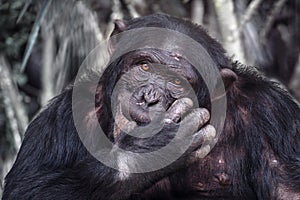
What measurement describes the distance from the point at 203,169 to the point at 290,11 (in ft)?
18.3

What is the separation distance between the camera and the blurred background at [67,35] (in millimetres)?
7520

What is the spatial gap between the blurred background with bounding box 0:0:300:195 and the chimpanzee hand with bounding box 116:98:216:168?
2.06m

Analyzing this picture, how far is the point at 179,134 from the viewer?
4.98 m

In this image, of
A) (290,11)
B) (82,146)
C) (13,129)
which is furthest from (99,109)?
(290,11)

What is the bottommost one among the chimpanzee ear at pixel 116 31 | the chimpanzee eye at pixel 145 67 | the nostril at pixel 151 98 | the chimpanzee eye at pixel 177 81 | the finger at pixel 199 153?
the finger at pixel 199 153

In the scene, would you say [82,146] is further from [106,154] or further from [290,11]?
[290,11]

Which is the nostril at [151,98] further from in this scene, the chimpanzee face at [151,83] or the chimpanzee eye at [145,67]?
the chimpanzee eye at [145,67]

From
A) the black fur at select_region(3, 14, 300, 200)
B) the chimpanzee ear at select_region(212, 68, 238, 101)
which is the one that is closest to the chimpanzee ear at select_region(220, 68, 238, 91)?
the chimpanzee ear at select_region(212, 68, 238, 101)

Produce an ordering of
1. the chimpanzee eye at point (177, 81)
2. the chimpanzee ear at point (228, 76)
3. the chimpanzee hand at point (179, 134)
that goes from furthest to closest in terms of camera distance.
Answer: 1. the chimpanzee ear at point (228, 76)
2. the chimpanzee eye at point (177, 81)
3. the chimpanzee hand at point (179, 134)

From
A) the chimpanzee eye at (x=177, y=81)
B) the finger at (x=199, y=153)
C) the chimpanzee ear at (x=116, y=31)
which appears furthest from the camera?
the chimpanzee ear at (x=116, y=31)

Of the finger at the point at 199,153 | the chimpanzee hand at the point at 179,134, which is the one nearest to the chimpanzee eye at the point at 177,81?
the chimpanzee hand at the point at 179,134

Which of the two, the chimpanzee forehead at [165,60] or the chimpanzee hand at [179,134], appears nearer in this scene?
the chimpanzee hand at [179,134]

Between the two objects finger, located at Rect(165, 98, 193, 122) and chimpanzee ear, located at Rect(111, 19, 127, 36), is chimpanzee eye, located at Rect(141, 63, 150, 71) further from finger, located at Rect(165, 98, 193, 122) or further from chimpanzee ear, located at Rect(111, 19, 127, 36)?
chimpanzee ear, located at Rect(111, 19, 127, 36)

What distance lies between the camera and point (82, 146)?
18.3 ft
